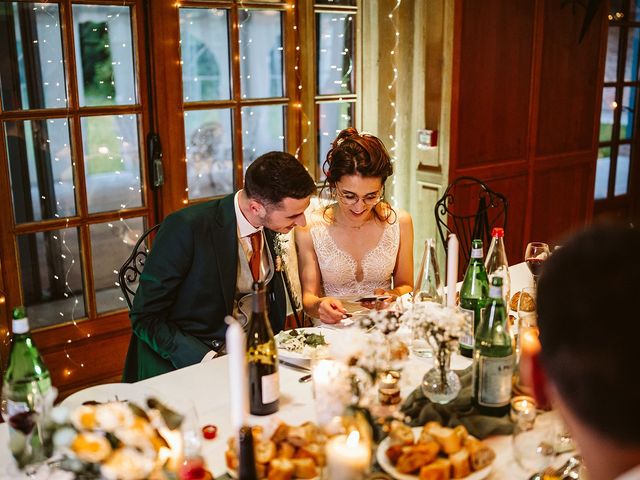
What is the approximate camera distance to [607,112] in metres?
5.39

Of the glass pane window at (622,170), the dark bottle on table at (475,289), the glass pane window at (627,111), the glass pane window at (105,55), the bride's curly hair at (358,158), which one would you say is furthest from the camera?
the glass pane window at (622,170)

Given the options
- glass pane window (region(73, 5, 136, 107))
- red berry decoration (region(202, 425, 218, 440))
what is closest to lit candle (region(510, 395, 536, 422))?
red berry decoration (region(202, 425, 218, 440))

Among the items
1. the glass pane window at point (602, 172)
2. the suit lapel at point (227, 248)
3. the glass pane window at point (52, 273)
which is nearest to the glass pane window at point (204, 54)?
the glass pane window at point (52, 273)

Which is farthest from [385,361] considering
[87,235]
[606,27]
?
[606,27]

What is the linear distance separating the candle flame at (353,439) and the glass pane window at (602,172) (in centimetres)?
491

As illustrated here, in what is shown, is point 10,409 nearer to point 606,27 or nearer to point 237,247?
point 237,247

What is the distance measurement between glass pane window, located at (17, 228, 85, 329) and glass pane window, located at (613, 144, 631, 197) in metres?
4.22

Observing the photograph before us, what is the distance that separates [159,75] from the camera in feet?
10.6

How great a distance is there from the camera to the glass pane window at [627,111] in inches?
215

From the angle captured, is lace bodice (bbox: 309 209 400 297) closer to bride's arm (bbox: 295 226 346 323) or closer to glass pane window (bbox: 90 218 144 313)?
bride's arm (bbox: 295 226 346 323)

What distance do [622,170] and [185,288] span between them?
4.54 metres

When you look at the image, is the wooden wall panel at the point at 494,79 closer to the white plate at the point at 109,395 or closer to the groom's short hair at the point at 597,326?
the white plate at the point at 109,395

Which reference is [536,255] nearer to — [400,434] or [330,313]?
[330,313]

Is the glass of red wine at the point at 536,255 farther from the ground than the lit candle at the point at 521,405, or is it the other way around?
the glass of red wine at the point at 536,255
